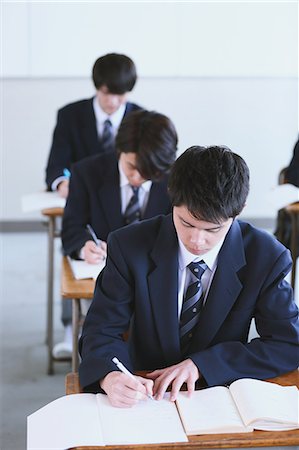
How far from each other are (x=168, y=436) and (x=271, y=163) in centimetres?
445

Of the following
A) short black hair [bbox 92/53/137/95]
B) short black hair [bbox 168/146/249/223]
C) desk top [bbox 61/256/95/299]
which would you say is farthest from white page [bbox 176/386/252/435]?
short black hair [bbox 92/53/137/95]

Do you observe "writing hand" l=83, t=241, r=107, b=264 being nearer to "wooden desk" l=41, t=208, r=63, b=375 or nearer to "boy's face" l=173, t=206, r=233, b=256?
"wooden desk" l=41, t=208, r=63, b=375

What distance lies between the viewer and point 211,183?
1.70 m

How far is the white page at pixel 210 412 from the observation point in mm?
1601

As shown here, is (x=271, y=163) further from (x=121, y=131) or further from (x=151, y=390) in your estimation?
(x=151, y=390)

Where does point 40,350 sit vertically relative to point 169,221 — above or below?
below

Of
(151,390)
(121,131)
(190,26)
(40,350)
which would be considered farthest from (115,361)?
(190,26)

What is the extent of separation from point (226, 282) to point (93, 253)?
1.03 metres

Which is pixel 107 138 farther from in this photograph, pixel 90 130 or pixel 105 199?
pixel 105 199

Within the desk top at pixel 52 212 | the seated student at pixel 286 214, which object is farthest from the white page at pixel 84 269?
the seated student at pixel 286 214

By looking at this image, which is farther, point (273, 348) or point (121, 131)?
point (121, 131)

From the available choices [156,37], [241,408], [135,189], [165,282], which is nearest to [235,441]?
[241,408]

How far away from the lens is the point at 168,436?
1.57m

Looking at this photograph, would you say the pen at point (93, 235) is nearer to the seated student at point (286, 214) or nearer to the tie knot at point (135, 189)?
the tie knot at point (135, 189)
